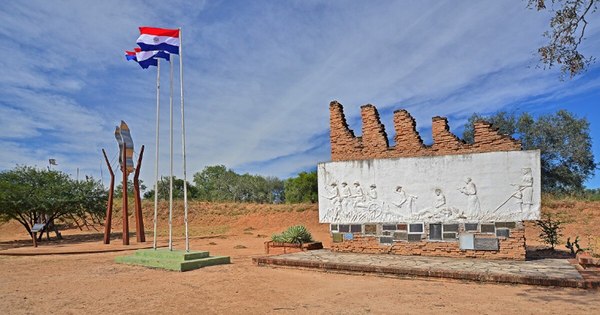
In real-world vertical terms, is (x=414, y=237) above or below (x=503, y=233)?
below

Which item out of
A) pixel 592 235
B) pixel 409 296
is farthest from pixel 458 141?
pixel 592 235

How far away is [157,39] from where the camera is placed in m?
12.6

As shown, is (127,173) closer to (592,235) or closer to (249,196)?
(592,235)

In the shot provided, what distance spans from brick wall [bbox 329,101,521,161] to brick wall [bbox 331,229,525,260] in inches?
86.4

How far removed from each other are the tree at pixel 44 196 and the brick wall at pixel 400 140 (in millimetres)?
17454

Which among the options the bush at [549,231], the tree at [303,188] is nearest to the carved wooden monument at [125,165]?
the bush at [549,231]

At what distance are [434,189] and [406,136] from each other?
64.3 inches

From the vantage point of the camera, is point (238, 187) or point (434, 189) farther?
point (238, 187)

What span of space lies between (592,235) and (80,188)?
2633 centimetres

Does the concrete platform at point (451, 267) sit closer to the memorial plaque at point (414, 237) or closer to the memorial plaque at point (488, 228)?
the memorial plaque at point (414, 237)

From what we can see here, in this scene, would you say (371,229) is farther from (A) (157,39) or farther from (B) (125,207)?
(B) (125,207)

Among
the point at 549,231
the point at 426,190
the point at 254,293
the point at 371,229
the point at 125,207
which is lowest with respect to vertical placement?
Answer: the point at 254,293

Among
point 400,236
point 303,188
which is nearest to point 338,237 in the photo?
point 400,236

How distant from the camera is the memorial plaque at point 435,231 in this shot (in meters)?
A: 11.0
